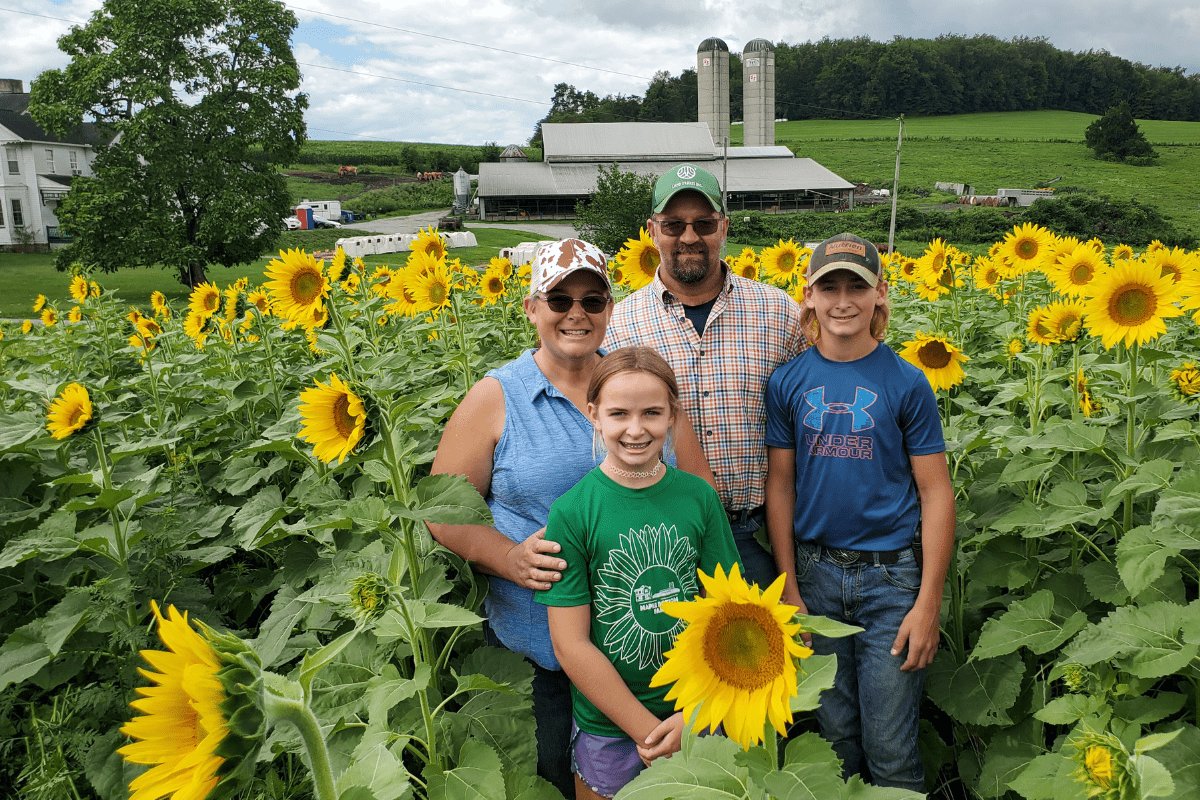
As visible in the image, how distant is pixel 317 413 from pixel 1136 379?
2.64 metres

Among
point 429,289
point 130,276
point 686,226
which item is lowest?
point 130,276

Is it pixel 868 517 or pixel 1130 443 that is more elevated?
pixel 1130 443

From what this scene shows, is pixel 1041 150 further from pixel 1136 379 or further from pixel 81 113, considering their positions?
pixel 1136 379

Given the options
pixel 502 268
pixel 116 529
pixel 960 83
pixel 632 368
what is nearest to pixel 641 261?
pixel 502 268

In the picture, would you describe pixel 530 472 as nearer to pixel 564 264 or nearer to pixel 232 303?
pixel 564 264

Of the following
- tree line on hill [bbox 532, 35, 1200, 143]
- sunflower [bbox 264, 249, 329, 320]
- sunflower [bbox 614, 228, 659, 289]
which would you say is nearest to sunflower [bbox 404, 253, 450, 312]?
sunflower [bbox 614, 228, 659, 289]

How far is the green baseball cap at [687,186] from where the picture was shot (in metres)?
3.09

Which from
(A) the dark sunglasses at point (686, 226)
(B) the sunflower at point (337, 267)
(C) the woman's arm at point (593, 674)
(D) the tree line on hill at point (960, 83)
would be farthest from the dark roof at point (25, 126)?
(D) the tree line on hill at point (960, 83)

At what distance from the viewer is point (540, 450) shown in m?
2.50

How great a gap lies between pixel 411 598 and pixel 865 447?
1506 millimetres

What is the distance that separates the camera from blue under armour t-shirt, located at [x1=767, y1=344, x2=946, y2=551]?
8.63 feet

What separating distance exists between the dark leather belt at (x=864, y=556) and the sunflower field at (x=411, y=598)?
34 centimetres

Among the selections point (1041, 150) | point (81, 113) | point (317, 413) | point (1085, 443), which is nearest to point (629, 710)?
point (317, 413)

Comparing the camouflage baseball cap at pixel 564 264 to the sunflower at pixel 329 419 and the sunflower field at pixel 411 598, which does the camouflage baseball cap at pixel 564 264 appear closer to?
the sunflower field at pixel 411 598
